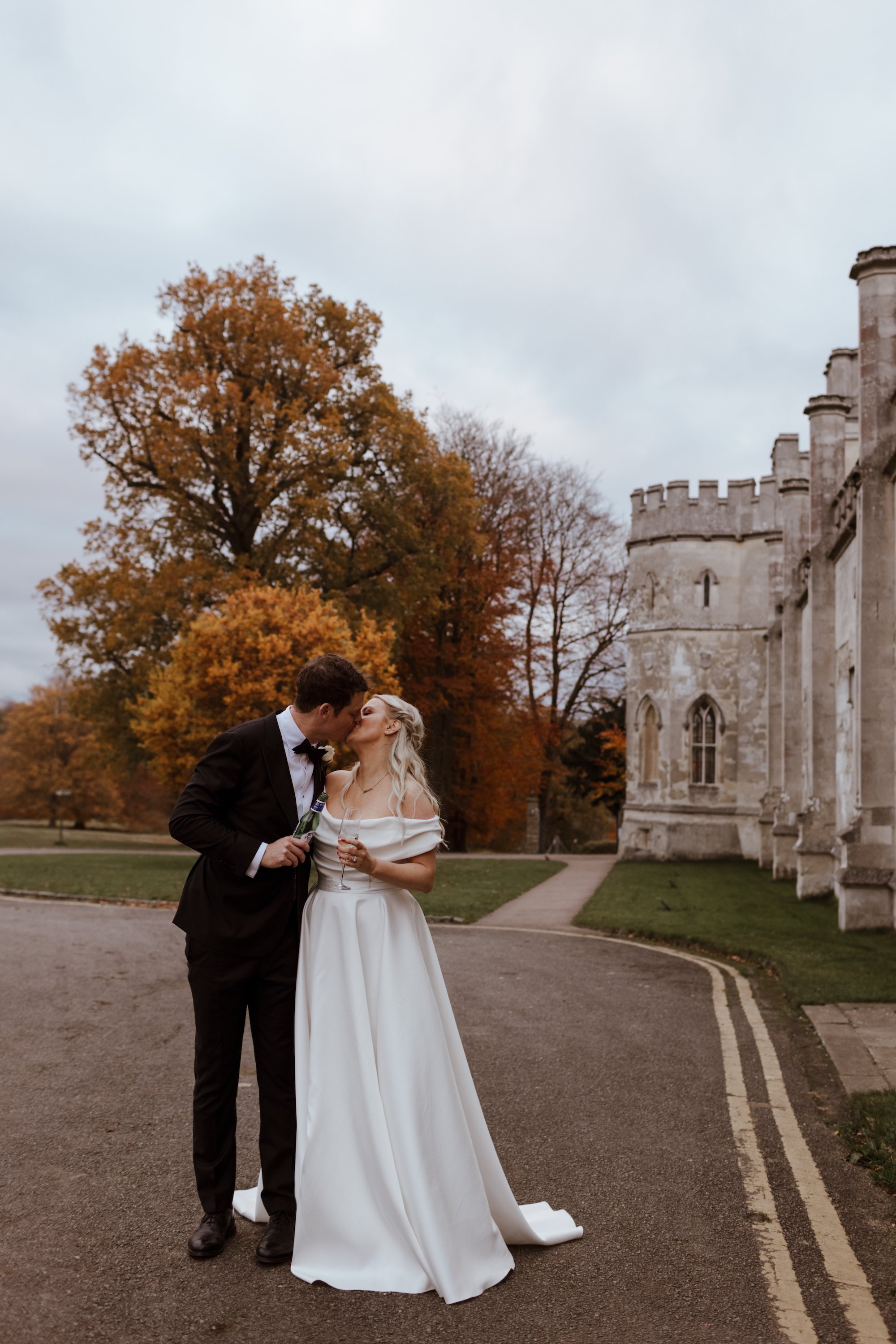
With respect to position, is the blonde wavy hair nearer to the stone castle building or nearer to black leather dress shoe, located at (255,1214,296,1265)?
black leather dress shoe, located at (255,1214,296,1265)

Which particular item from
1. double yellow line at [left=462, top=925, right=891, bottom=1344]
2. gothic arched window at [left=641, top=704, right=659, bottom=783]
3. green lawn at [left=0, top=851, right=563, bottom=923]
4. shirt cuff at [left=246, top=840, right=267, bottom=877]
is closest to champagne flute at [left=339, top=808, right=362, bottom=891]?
shirt cuff at [left=246, top=840, right=267, bottom=877]

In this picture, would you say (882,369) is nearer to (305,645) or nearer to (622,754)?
(305,645)

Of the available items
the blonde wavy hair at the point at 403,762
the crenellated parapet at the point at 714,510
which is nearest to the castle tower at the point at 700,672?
the crenellated parapet at the point at 714,510

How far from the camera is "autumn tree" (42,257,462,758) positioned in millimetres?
27500

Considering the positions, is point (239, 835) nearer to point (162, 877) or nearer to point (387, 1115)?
point (387, 1115)

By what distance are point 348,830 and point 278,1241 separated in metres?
1.58

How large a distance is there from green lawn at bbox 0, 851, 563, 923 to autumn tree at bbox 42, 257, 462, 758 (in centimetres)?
412

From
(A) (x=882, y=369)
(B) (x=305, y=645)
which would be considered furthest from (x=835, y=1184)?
(B) (x=305, y=645)

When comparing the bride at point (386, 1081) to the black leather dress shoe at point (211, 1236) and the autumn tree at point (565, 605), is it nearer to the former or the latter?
the black leather dress shoe at point (211, 1236)

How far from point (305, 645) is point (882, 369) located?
13.0 metres

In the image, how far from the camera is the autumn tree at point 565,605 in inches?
1623

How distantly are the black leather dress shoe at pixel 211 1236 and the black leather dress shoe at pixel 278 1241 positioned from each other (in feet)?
0.46

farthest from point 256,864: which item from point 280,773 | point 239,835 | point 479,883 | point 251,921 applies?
point 479,883

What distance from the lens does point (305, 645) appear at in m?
23.3
